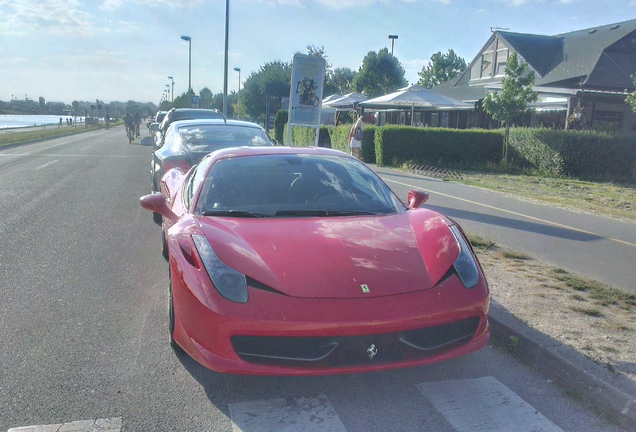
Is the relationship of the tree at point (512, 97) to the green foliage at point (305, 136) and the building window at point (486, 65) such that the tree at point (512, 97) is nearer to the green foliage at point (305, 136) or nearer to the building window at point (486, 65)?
the green foliage at point (305, 136)

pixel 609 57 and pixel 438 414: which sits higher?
pixel 609 57

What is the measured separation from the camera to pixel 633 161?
1661 centimetres

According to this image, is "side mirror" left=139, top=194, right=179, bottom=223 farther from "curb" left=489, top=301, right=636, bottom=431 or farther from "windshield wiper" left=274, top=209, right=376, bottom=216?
"curb" left=489, top=301, right=636, bottom=431

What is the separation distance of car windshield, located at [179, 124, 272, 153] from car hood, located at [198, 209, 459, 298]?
5.11 metres

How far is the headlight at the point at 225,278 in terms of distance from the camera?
3.22 metres

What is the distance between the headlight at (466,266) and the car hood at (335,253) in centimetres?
5

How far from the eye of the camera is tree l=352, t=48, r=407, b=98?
159 ft

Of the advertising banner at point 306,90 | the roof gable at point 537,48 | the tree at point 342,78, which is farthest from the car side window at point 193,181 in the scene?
the tree at point 342,78

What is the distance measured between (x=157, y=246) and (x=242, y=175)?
300cm

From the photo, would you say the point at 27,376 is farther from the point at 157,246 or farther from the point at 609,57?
the point at 609,57

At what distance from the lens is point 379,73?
48.7 meters

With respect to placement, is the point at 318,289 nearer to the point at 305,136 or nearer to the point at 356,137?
the point at 356,137

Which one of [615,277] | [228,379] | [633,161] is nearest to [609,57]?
[633,161]

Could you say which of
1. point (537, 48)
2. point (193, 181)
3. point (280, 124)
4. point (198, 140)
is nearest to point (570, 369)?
point (193, 181)
